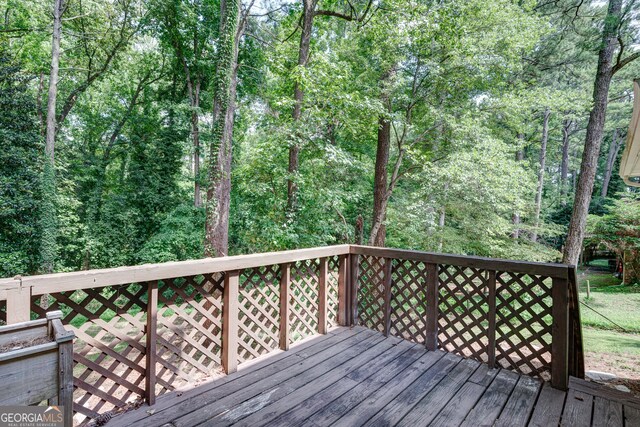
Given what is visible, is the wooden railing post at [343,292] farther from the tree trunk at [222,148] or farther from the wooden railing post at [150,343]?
the tree trunk at [222,148]

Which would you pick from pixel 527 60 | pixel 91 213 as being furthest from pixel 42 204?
pixel 527 60

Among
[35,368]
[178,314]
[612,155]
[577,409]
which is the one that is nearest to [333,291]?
[178,314]

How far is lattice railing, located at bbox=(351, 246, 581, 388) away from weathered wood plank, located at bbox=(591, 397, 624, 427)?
0.22m

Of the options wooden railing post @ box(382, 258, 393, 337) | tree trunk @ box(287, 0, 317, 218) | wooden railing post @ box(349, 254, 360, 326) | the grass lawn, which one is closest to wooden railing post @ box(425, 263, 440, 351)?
wooden railing post @ box(382, 258, 393, 337)

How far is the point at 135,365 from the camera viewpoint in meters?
2.02

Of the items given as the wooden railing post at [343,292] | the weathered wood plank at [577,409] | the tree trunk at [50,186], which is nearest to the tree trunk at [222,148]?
the wooden railing post at [343,292]

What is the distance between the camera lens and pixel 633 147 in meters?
2.39

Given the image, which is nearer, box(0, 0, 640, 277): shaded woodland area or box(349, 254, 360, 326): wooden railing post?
box(349, 254, 360, 326): wooden railing post

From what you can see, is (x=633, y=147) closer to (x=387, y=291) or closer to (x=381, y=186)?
(x=387, y=291)

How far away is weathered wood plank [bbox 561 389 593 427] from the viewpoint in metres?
1.95

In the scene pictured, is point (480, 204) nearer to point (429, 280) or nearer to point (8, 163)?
point (429, 280)

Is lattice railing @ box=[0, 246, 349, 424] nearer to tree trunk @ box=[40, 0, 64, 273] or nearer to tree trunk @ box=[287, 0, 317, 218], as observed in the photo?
tree trunk @ box=[287, 0, 317, 218]

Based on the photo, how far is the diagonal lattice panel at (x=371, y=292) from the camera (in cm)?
343

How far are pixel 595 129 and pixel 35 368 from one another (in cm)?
952
